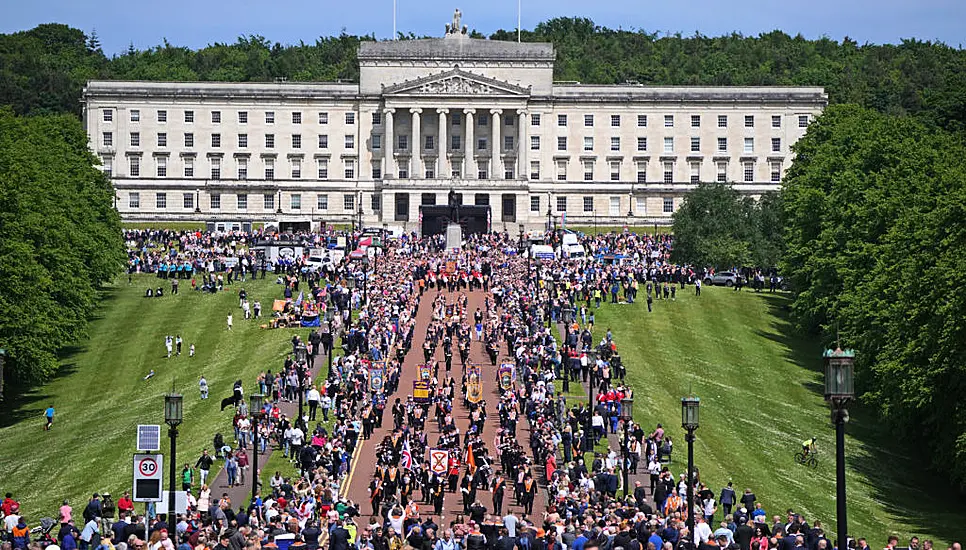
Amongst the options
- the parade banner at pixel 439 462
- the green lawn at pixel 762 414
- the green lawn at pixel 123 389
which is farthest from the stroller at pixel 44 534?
the green lawn at pixel 762 414

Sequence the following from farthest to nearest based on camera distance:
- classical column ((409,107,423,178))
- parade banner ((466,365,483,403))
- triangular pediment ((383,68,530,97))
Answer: classical column ((409,107,423,178))
triangular pediment ((383,68,530,97))
parade banner ((466,365,483,403))

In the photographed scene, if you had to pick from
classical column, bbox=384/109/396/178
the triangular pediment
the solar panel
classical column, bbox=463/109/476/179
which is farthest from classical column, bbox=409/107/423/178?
the solar panel

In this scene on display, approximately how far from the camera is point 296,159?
17500 cm

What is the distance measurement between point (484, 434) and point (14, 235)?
3574cm

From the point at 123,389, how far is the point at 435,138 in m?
87.8

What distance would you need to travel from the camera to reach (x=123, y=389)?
87562 millimetres

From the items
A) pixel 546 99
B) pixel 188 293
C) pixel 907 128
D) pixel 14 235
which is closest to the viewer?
pixel 14 235

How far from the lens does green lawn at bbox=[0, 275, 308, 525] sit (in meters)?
69.5

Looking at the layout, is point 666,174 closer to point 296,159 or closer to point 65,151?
point 296,159

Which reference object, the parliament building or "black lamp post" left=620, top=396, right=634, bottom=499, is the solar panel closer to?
"black lamp post" left=620, top=396, right=634, bottom=499

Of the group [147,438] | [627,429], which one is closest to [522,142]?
[627,429]

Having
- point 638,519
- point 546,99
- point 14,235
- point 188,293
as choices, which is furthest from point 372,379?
point 546,99

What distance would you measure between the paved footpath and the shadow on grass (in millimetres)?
13493

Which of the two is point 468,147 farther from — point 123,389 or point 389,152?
point 123,389
